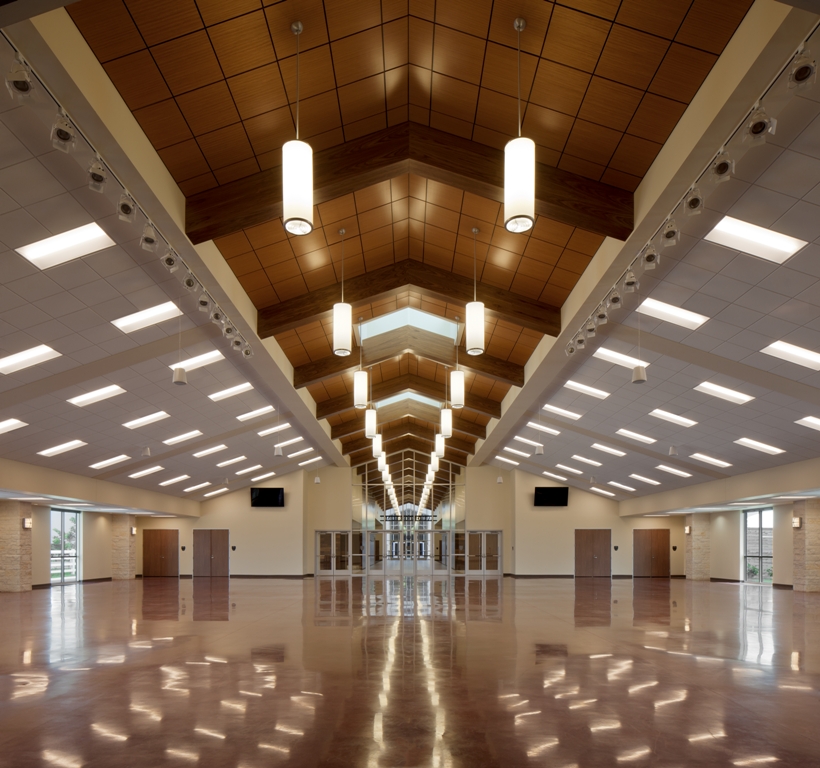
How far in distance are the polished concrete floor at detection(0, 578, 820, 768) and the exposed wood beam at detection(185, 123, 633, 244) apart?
21.7 ft

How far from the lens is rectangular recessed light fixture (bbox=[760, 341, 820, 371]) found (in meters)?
14.0

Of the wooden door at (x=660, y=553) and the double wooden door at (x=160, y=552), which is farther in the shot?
the double wooden door at (x=160, y=552)

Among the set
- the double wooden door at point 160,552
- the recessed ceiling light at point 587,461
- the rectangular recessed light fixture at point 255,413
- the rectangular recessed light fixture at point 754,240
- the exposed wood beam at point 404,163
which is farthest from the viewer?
the double wooden door at point 160,552

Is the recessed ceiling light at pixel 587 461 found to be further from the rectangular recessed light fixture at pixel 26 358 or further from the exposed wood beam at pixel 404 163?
the rectangular recessed light fixture at pixel 26 358

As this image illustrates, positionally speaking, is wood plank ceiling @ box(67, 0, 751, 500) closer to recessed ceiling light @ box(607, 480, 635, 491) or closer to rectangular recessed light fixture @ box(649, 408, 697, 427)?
rectangular recessed light fixture @ box(649, 408, 697, 427)

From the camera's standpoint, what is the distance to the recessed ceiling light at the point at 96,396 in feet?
57.1

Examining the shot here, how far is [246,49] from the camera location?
8188mm

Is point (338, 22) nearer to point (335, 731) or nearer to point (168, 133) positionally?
point (168, 133)

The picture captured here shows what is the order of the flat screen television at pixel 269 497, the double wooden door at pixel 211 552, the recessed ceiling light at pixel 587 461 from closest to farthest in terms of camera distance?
the recessed ceiling light at pixel 587 461, the flat screen television at pixel 269 497, the double wooden door at pixel 211 552

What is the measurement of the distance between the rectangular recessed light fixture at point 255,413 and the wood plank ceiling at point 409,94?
1035cm

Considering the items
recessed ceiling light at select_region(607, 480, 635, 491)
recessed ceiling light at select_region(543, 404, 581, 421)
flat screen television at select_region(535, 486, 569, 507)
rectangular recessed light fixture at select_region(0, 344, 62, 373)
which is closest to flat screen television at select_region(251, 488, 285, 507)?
flat screen television at select_region(535, 486, 569, 507)

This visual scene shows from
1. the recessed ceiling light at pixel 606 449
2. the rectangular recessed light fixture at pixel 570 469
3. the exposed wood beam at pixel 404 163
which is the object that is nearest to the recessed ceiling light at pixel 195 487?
the rectangular recessed light fixture at pixel 570 469

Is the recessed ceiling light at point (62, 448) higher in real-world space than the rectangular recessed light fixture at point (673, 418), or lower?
lower

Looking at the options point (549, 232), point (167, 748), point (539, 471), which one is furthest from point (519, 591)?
point (167, 748)
